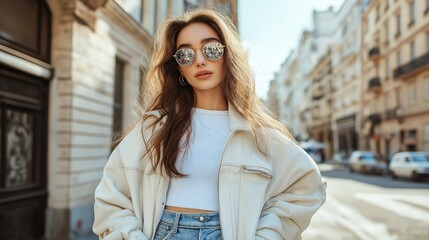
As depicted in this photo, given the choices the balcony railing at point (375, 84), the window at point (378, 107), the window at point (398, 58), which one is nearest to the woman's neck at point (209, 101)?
the window at point (398, 58)

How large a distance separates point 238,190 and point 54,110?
247 inches

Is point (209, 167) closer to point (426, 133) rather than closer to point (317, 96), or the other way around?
point (426, 133)

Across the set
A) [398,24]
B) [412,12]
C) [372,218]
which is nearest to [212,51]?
[372,218]

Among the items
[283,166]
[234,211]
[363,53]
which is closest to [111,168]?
[234,211]

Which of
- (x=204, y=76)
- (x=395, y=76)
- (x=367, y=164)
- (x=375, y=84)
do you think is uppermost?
(x=395, y=76)

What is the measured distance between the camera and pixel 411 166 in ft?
67.0

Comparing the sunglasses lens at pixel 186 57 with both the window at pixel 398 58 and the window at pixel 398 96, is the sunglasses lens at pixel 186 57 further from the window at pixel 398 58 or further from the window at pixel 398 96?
the window at pixel 398 58

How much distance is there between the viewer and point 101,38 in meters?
8.91

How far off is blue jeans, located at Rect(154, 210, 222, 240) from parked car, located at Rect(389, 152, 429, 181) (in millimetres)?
20362

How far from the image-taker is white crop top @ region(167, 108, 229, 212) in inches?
78.3

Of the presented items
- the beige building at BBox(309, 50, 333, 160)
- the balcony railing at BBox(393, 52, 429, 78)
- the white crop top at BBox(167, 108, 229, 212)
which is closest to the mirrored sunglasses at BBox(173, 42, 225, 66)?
the white crop top at BBox(167, 108, 229, 212)

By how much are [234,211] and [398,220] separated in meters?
8.15

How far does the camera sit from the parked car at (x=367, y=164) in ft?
85.4

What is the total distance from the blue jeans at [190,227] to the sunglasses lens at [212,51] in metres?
0.78
